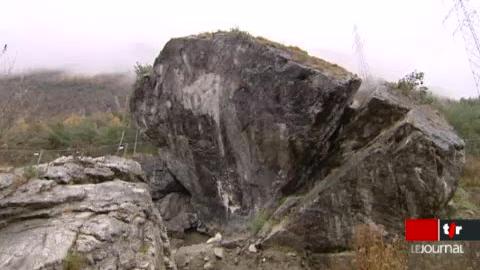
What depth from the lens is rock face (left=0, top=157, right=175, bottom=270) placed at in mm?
7750

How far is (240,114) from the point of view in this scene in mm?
14734

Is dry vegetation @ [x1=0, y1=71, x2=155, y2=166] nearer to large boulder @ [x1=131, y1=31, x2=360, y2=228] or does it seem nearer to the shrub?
large boulder @ [x1=131, y1=31, x2=360, y2=228]

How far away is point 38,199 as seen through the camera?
8.84 meters

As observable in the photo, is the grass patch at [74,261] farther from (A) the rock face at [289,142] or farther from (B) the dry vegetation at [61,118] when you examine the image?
(A) the rock face at [289,142]

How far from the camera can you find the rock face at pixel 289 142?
40.5ft

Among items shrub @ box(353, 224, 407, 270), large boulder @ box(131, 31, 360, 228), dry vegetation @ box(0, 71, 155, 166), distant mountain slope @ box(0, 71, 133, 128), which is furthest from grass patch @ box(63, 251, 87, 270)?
distant mountain slope @ box(0, 71, 133, 128)

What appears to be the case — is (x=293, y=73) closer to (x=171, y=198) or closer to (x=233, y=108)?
(x=233, y=108)

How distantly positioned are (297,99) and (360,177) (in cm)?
259

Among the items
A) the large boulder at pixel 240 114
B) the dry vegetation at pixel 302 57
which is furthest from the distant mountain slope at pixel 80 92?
the dry vegetation at pixel 302 57

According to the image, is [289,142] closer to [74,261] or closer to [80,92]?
[74,261]

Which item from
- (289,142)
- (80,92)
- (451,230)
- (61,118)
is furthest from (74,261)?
(80,92)

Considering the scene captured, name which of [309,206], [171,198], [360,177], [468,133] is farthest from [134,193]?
[468,133]

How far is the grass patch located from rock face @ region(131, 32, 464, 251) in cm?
576

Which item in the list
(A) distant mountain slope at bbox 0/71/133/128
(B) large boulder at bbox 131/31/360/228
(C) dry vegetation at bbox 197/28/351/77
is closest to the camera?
(B) large boulder at bbox 131/31/360/228
